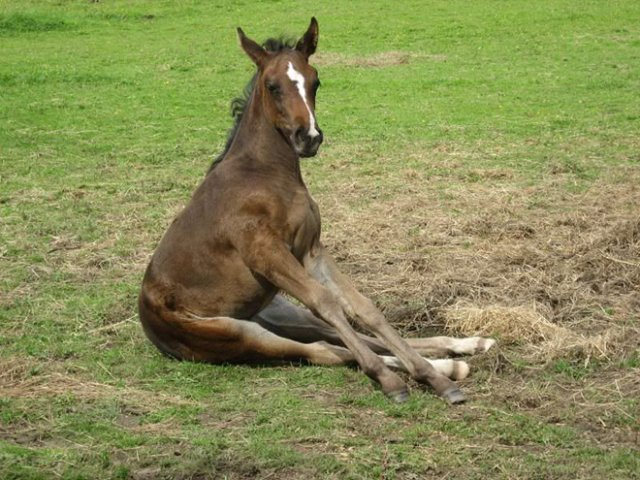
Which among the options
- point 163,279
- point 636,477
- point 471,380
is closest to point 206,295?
point 163,279

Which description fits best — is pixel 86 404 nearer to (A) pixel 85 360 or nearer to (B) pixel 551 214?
(A) pixel 85 360

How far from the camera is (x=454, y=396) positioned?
18.7 ft

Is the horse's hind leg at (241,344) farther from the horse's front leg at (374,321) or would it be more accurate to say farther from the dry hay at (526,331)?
the dry hay at (526,331)

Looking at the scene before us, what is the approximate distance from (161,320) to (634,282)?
3.22 metres

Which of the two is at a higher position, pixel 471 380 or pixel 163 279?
pixel 163 279

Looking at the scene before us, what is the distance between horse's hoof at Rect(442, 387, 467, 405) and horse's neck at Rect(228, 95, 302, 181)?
1.70 meters

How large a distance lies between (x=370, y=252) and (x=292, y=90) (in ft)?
8.37

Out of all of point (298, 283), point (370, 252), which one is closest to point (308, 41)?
point (298, 283)

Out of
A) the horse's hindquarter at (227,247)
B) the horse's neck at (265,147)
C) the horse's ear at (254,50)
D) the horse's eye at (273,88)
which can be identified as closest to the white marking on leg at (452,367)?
the horse's hindquarter at (227,247)

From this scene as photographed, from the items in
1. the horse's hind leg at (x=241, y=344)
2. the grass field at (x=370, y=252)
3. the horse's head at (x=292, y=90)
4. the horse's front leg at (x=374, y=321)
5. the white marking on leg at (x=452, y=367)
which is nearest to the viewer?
the grass field at (x=370, y=252)

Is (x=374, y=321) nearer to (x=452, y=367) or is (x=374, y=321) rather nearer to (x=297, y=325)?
(x=452, y=367)

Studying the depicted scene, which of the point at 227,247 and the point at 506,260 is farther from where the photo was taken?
the point at 506,260

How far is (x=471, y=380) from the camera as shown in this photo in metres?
6.05

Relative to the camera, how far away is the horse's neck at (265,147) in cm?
660
